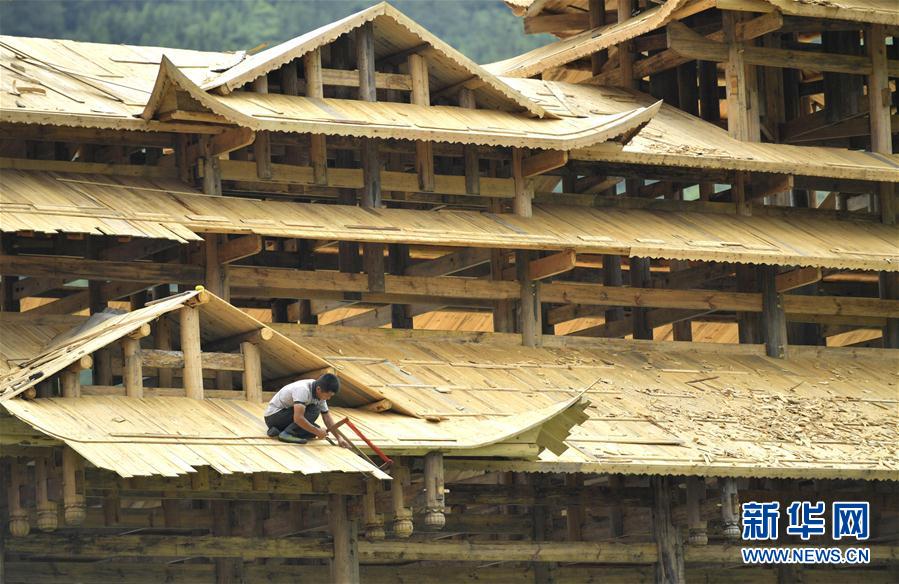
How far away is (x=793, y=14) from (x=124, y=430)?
629 inches

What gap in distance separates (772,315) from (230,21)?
62229 millimetres

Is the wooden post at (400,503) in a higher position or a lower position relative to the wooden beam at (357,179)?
lower

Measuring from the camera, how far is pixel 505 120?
28.6m

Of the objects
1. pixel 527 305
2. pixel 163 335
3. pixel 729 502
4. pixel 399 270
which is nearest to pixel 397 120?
pixel 399 270

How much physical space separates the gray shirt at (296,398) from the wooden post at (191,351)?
3.60 feet

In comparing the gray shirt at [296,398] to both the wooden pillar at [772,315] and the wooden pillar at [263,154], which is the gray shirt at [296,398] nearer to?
the wooden pillar at [263,154]

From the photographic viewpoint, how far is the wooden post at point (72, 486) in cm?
2061

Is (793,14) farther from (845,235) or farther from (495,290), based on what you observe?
(495,290)

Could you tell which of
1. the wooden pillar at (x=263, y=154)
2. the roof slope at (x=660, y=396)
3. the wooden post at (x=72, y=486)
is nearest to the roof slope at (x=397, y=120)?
the wooden pillar at (x=263, y=154)

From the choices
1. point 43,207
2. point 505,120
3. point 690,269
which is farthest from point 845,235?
point 43,207

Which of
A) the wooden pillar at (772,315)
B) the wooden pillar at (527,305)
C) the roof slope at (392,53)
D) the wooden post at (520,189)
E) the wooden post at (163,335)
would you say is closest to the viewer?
the wooden post at (163,335)

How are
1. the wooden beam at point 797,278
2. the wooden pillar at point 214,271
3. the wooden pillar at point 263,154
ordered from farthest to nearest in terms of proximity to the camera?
the wooden beam at point 797,278
the wooden pillar at point 263,154
the wooden pillar at point 214,271

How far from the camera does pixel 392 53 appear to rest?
2847cm

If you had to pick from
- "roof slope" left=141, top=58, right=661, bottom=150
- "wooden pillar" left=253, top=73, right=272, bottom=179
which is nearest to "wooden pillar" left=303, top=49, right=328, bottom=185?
"roof slope" left=141, top=58, right=661, bottom=150
